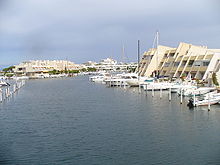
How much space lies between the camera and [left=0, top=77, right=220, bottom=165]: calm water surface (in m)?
16.2

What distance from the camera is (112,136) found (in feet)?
66.6

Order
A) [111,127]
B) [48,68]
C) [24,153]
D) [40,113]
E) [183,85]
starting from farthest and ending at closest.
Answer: [48,68]
[183,85]
[40,113]
[111,127]
[24,153]

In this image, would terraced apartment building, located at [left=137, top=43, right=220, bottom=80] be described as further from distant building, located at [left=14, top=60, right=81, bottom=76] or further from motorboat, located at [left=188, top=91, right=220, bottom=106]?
distant building, located at [left=14, top=60, right=81, bottom=76]

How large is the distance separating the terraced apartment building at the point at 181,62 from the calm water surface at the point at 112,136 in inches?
1015

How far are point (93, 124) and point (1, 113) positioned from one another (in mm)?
12410

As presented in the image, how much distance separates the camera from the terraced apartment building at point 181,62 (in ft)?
177

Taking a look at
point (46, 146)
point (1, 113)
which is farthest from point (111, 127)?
point (1, 113)

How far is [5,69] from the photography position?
508ft

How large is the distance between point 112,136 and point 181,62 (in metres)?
46.3

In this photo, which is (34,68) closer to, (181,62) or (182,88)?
(181,62)

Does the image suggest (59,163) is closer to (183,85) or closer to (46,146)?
(46,146)

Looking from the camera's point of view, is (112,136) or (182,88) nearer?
(112,136)

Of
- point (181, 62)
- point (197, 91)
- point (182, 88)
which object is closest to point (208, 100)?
point (197, 91)

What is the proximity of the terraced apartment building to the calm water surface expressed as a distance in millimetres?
25772
